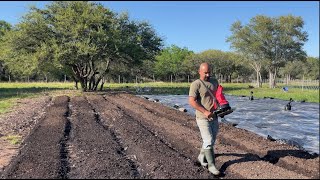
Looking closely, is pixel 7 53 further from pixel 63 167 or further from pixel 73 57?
pixel 63 167

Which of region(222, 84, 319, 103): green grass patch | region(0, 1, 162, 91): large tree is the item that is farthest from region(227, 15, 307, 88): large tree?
region(0, 1, 162, 91): large tree

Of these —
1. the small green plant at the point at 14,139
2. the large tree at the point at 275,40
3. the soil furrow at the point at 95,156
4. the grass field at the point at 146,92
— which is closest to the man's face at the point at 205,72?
the soil furrow at the point at 95,156

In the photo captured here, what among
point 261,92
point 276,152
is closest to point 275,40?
point 261,92

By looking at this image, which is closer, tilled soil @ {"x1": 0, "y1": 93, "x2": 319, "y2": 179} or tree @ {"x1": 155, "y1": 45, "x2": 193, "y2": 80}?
tilled soil @ {"x1": 0, "y1": 93, "x2": 319, "y2": 179}

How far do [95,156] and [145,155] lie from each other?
1.03 meters

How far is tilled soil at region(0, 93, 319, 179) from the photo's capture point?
22.0 feet

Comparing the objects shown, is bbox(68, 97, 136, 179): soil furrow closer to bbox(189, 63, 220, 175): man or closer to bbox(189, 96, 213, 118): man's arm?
bbox(189, 63, 220, 175): man

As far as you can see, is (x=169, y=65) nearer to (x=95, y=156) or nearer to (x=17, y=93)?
(x=17, y=93)

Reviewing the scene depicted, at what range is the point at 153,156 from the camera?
7918 mm

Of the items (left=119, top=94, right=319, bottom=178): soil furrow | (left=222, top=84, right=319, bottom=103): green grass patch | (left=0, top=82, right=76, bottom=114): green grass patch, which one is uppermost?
(left=0, top=82, right=76, bottom=114): green grass patch

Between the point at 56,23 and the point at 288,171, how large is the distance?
84.5 feet

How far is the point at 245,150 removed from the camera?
28.5ft

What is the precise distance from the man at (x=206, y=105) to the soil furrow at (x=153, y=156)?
1.27ft

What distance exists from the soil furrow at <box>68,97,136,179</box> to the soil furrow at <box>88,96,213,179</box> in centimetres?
31
